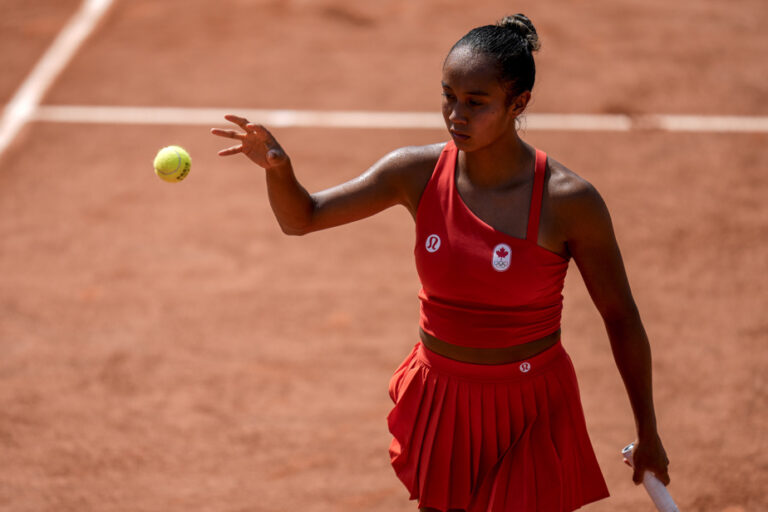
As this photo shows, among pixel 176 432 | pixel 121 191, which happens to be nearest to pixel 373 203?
pixel 176 432

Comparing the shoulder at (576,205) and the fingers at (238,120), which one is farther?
the fingers at (238,120)

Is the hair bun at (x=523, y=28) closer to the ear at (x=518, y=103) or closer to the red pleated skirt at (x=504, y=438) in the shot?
the ear at (x=518, y=103)

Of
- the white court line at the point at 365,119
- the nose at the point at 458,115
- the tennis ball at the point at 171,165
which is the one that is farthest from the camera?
the white court line at the point at 365,119

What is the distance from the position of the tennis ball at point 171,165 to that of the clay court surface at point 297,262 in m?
1.96

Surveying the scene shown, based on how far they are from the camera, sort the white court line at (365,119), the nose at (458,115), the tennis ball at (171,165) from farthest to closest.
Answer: the white court line at (365,119), the tennis ball at (171,165), the nose at (458,115)

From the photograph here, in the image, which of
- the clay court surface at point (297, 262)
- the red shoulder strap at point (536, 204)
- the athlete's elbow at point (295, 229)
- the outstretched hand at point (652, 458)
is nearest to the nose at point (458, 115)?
the red shoulder strap at point (536, 204)

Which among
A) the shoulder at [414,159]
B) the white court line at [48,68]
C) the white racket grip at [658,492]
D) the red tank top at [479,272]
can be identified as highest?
the white court line at [48,68]

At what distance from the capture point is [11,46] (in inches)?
439

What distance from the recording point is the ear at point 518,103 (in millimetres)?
2883

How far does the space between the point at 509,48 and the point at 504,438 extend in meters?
1.32

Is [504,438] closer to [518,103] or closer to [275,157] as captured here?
[518,103]

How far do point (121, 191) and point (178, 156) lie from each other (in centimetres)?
462

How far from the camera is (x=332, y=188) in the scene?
10.5ft

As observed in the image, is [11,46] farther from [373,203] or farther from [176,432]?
[373,203]
